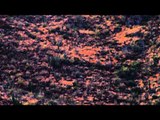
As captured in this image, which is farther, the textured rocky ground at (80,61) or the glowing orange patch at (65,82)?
the glowing orange patch at (65,82)

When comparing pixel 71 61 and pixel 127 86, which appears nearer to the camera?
pixel 127 86

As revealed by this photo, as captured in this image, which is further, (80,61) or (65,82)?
(80,61)

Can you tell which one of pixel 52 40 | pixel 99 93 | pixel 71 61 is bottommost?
pixel 99 93

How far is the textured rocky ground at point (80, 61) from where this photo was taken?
5.24m

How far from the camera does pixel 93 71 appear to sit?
5719 millimetres

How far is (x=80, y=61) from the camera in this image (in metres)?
5.86

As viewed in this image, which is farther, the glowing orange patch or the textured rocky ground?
the glowing orange patch

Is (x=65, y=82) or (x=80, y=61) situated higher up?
(x=80, y=61)

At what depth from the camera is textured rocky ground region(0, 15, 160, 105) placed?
5.24 meters
